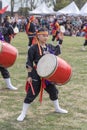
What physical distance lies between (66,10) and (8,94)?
24.3 meters

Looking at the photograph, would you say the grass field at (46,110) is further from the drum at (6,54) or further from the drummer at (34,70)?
the drum at (6,54)

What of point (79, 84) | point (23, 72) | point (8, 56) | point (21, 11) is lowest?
point (21, 11)

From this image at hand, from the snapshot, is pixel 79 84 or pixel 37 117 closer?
pixel 37 117

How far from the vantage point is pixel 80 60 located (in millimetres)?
11000

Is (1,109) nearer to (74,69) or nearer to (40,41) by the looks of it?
(40,41)

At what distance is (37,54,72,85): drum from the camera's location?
457 centimetres

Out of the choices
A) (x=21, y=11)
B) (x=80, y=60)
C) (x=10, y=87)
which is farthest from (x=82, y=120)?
(x=21, y=11)

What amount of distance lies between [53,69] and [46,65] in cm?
19

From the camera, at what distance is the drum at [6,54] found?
18.1 feet

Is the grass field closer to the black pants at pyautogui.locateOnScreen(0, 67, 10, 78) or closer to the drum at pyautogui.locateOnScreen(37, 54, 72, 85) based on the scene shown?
the black pants at pyautogui.locateOnScreen(0, 67, 10, 78)

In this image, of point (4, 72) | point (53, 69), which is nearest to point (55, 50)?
point (53, 69)

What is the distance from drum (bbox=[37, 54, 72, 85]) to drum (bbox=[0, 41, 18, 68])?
97cm

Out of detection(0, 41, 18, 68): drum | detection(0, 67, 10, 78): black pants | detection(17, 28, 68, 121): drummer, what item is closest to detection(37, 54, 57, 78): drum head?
detection(17, 28, 68, 121): drummer

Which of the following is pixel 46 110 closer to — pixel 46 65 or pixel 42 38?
pixel 46 65
